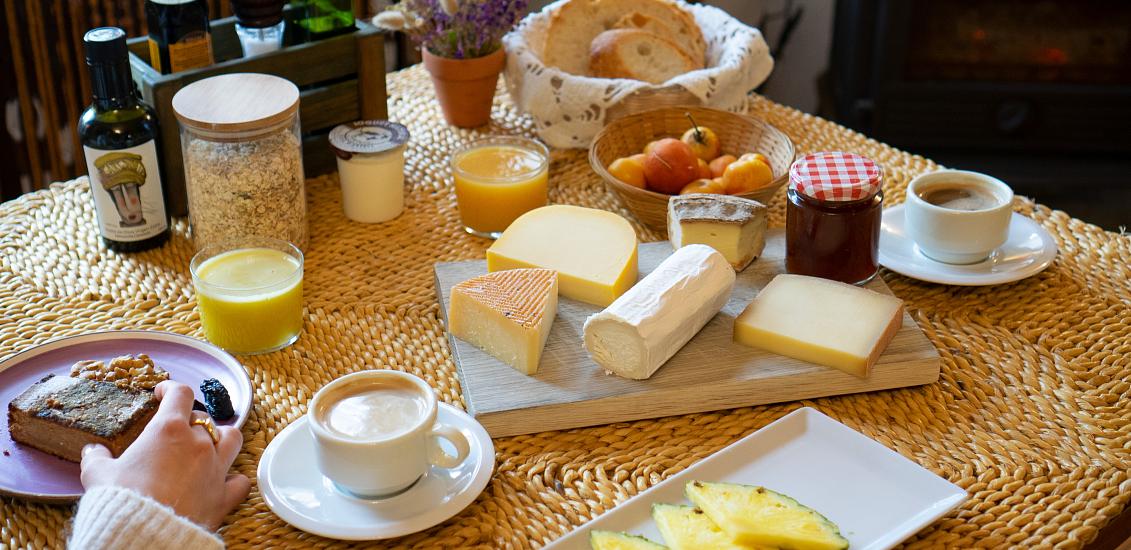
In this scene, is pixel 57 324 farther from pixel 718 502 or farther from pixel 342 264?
pixel 718 502

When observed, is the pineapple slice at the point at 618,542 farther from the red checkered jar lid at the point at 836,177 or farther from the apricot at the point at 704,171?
the apricot at the point at 704,171

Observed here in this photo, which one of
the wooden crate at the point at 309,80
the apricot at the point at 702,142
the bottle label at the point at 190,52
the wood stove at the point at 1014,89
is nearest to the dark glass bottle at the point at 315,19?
the wooden crate at the point at 309,80

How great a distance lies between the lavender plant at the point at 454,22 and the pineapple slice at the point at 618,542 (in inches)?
40.1

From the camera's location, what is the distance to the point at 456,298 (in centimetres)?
120

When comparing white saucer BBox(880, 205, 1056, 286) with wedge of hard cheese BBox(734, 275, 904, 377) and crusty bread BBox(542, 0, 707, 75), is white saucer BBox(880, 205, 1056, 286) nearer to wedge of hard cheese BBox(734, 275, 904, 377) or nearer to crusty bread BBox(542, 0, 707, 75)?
wedge of hard cheese BBox(734, 275, 904, 377)

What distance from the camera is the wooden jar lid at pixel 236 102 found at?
4.25 feet

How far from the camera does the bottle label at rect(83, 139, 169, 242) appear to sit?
1.33m

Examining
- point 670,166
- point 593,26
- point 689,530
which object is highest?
point 593,26

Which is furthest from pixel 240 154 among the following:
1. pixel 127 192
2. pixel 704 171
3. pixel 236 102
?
pixel 704 171

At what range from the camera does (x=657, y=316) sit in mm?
1132

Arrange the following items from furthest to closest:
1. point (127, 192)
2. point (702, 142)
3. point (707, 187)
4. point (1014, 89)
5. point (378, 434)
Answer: point (1014, 89)
point (702, 142)
point (707, 187)
point (127, 192)
point (378, 434)

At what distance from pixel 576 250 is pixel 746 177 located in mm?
299

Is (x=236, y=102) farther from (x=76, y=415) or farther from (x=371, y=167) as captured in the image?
(x=76, y=415)

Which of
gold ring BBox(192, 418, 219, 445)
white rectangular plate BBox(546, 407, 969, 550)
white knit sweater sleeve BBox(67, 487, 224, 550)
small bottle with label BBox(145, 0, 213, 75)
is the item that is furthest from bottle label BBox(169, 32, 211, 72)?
white rectangular plate BBox(546, 407, 969, 550)
